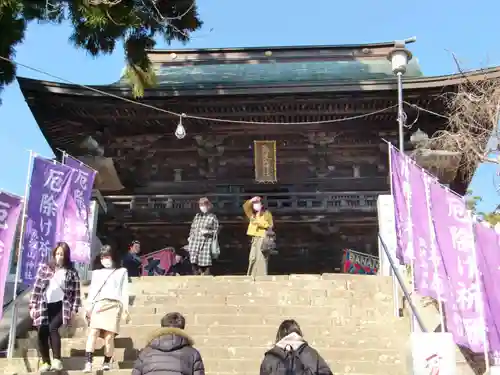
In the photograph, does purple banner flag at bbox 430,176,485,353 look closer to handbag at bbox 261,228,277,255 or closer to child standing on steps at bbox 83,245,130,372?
handbag at bbox 261,228,277,255

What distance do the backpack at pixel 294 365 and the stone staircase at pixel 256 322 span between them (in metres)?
2.65

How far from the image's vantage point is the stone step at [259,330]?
27.6ft

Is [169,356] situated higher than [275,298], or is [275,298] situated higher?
[275,298]

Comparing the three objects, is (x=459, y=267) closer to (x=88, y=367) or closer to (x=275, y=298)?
(x=275, y=298)

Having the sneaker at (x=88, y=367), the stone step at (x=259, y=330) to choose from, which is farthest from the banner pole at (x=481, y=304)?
the sneaker at (x=88, y=367)

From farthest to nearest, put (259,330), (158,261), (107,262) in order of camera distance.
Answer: (158,261), (259,330), (107,262)

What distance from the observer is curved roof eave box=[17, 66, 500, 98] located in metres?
13.9

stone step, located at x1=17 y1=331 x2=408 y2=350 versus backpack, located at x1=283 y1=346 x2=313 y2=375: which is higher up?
stone step, located at x1=17 y1=331 x2=408 y2=350

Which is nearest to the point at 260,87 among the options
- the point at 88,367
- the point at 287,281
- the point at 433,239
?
the point at 287,281

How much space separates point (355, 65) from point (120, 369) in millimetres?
13931

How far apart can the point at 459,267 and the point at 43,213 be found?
5414 mm

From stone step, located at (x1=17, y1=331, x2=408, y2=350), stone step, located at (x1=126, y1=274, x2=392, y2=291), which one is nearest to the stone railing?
stone step, located at (x1=126, y1=274, x2=392, y2=291)

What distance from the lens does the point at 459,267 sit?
26.2ft

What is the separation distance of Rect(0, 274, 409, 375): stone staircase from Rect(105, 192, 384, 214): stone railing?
5.26m
